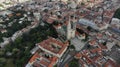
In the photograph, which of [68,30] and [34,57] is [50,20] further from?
[34,57]

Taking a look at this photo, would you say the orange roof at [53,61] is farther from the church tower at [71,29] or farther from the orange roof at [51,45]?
the church tower at [71,29]

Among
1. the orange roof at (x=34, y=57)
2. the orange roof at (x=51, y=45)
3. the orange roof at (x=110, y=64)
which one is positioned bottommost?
the orange roof at (x=110, y=64)

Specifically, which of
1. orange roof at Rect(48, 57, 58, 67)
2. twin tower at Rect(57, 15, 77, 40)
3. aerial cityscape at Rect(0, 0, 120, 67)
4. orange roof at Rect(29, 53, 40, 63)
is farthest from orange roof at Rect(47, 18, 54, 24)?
orange roof at Rect(48, 57, 58, 67)

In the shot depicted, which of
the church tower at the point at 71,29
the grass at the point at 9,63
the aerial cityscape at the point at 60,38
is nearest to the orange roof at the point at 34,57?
the aerial cityscape at the point at 60,38

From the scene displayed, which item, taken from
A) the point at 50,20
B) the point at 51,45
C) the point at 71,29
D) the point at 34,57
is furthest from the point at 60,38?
the point at 34,57

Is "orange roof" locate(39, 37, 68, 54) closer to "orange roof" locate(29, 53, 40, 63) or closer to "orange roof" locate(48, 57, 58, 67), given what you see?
"orange roof" locate(48, 57, 58, 67)

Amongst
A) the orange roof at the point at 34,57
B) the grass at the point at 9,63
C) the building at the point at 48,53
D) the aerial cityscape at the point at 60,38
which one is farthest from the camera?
the grass at the point at 9,63

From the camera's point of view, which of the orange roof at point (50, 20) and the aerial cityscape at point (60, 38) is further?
the orange roof at point (50, 20)

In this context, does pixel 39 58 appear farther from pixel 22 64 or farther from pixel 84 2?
pixel 84 2

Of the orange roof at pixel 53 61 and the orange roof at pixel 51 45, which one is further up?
the orange roof at pixel 51 45
